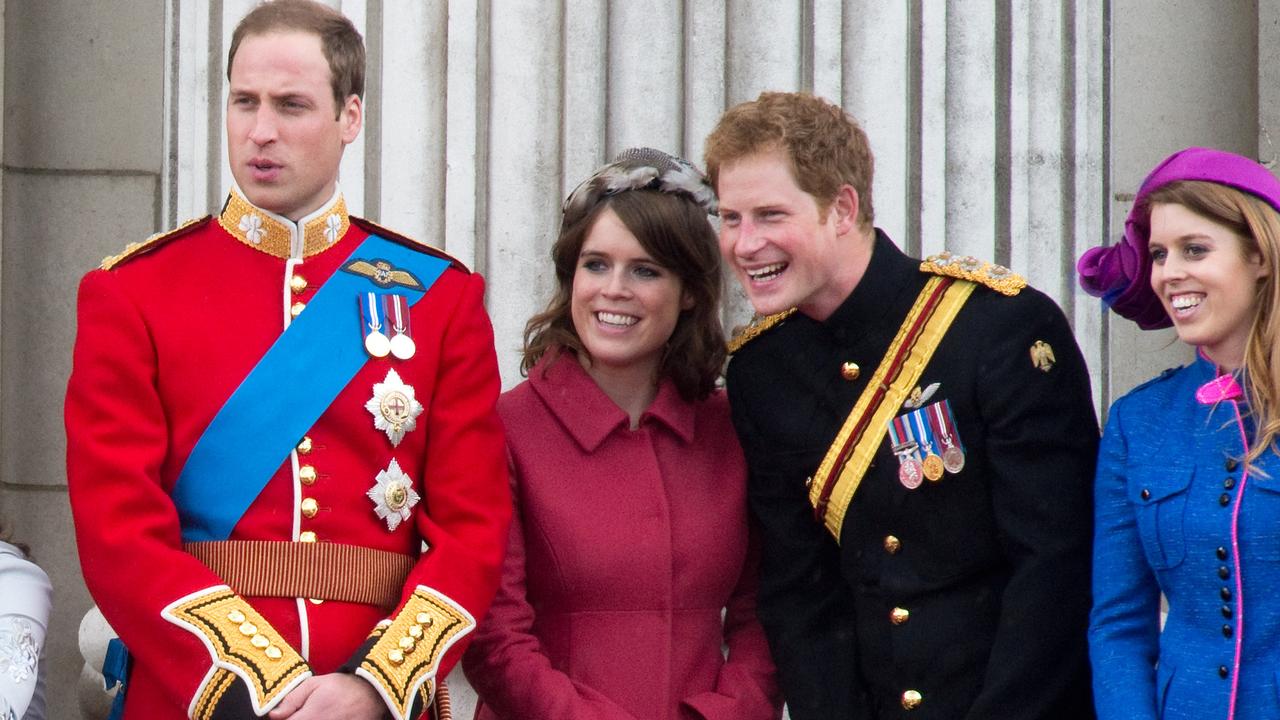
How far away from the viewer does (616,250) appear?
3.87 metres

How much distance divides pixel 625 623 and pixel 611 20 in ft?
6.11

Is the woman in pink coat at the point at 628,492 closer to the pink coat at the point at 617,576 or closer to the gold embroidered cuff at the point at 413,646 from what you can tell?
the pink coat at the point at 617,576

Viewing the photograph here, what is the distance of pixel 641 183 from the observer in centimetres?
393

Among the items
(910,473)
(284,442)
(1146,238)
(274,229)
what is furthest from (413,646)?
(1146,238)

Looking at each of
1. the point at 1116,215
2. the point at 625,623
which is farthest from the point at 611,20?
A: the point at 625,623

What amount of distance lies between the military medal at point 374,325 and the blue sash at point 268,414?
0.06 ft

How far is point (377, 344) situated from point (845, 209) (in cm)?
97

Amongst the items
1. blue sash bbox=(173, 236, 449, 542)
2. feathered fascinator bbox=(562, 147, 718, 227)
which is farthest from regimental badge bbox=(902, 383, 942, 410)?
blue sash bbox=(173, 236, 449, 542)

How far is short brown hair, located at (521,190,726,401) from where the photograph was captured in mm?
3885

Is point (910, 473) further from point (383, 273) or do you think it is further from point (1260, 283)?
point (383, 273)

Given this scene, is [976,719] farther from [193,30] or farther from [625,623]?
[193,30]

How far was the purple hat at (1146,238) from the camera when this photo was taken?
10.9 feet

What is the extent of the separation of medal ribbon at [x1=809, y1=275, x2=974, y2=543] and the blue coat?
38cm

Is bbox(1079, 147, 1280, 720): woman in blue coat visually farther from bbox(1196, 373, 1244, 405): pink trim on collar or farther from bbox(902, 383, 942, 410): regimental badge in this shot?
bbox(902, 383, 942, 410): regimental badge
